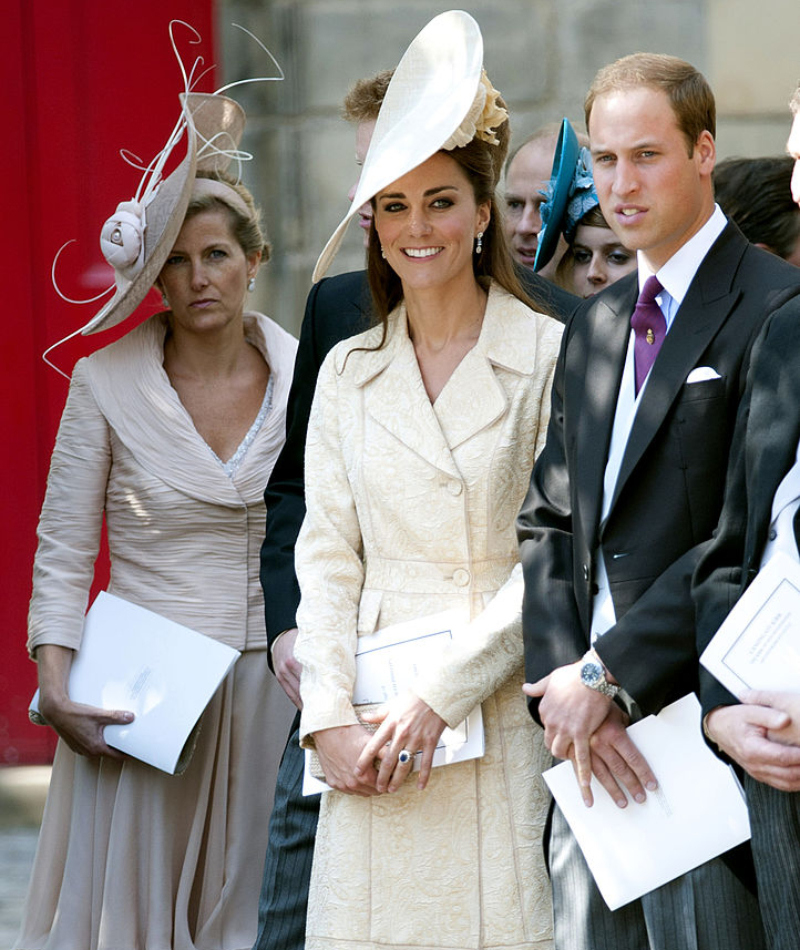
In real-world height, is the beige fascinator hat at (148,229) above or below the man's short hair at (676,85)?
below

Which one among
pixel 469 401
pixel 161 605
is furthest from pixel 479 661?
pixel 161 605

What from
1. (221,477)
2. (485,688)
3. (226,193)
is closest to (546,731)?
(485,688)

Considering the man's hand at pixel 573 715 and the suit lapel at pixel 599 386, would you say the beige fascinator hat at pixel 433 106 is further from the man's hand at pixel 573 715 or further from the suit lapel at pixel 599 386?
the man's hand at pixel 573 715

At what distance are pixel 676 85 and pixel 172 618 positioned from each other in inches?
77.2

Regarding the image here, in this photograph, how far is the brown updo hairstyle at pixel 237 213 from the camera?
409 centimetres

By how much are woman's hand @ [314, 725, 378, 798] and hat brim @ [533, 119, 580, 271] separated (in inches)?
56.3

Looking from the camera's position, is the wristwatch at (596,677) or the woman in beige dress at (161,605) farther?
the woman in beige dress at (161,605)

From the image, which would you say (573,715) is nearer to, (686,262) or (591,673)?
(591,673)

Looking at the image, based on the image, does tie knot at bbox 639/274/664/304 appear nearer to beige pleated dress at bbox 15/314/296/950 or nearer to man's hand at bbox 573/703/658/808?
man's hand at bbox 573/703/658/808

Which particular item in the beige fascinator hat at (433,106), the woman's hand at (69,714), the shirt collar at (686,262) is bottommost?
the woman's hand at (69,714)

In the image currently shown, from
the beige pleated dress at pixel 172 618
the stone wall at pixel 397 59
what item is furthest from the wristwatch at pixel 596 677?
the stone wall at pixel 397 59

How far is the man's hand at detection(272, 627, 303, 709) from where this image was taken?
3.20 meters

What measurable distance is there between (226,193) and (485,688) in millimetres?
1841

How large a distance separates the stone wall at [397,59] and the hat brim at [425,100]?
2261 millimetres
